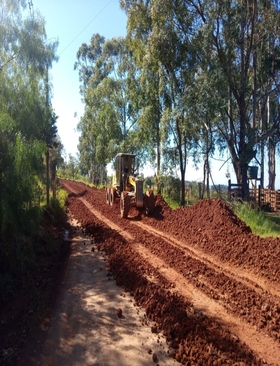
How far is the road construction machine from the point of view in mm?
14560

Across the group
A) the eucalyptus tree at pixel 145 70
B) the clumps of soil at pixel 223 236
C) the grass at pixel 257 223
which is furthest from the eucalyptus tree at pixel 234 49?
the clumps of soil at pixel 223 236

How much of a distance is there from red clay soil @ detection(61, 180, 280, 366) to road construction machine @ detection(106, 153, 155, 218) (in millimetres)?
1908

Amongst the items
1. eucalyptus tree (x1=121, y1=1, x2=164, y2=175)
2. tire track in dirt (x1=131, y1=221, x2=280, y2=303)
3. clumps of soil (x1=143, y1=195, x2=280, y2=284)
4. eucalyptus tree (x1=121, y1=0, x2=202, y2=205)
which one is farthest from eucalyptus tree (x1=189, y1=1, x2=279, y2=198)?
tire track in dirt (x1=131, y1=221, x2=280, y2=303)

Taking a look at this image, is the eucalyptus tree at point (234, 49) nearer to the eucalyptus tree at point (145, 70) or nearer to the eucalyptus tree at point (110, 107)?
the eucalyptus tree at point (145, 70)

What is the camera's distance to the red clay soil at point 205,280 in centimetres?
470

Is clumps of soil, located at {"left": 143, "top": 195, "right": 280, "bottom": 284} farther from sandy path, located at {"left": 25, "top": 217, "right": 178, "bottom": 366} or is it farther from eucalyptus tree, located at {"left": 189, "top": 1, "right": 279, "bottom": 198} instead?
eucalyptus tree, located at {"left": 189, "top": 1, "right": 279, "bottom": 198}

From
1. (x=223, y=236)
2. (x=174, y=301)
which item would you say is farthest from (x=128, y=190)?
(x=174, y=301)

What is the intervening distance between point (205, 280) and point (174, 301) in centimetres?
139

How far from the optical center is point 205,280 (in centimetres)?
711

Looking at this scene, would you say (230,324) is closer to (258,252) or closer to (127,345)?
(127,345)

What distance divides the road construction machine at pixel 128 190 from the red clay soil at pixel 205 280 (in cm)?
191

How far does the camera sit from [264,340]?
16.0 ft

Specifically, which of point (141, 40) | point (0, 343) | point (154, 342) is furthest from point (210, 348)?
point (141, 40)

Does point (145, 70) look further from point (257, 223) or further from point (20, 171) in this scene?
point (20, 171)
